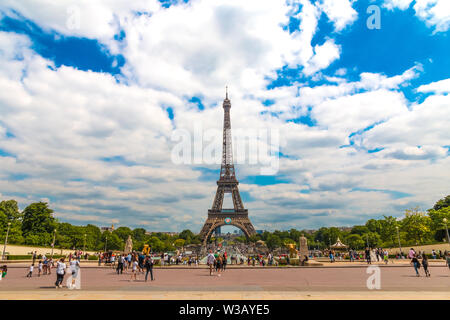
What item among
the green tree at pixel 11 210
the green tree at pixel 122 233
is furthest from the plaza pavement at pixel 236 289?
the green tree at pixel 122 233

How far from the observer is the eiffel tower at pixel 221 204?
93.2m

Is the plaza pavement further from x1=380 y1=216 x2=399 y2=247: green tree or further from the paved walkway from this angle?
x1=380 y1=216 x2=399 y2=247: green tree

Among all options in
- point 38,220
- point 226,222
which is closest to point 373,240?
point 226,222

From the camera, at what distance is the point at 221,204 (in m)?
97.9

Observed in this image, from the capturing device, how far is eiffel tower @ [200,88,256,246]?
93.2 m

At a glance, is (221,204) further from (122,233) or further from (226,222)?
(122,233)
